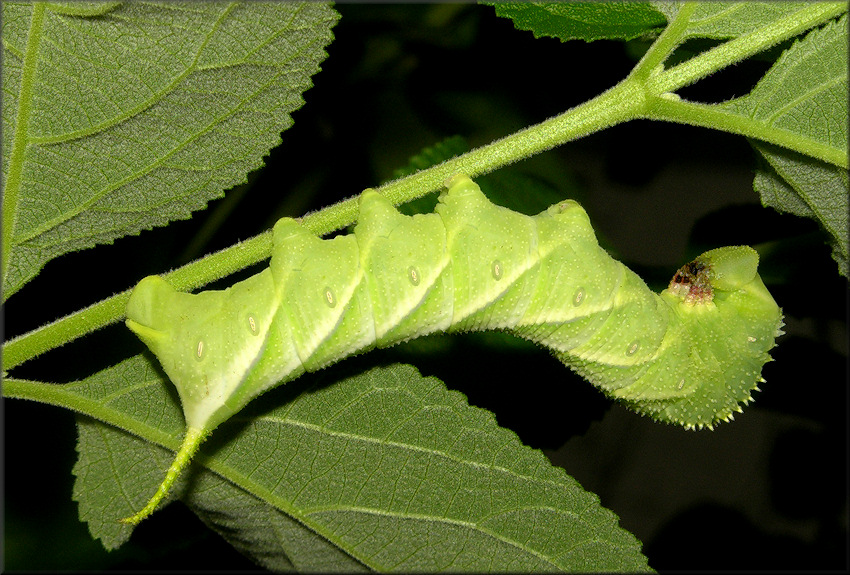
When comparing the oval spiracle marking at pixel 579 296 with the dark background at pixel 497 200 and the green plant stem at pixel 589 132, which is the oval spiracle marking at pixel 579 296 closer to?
the green plant stem at pixel 589 132

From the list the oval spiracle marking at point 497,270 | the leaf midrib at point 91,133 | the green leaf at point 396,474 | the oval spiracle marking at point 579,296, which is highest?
the leaf midrib at point 91,133

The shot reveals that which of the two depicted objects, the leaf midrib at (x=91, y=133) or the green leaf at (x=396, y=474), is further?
the green leaf at (x=396, y=474)

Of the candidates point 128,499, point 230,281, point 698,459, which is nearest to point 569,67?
point 230,281

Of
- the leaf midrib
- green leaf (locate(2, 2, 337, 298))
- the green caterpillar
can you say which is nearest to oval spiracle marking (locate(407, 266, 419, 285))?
the green caterpillar

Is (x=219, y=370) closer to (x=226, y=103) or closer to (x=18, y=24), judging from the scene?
(x=226, y=103)

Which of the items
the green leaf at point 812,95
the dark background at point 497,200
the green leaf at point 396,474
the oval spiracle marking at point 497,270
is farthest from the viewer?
the dark background at point 497,200

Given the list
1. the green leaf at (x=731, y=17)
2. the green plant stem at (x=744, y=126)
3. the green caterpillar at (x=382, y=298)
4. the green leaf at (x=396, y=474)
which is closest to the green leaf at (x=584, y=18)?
the green leaf at (x=731, y=17)
